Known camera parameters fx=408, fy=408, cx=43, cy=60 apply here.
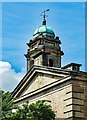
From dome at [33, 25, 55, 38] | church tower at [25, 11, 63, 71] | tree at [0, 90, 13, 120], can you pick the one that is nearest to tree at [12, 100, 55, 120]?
tree at [0, 90, 13, 120]

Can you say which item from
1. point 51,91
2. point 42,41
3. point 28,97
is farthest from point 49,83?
point 42,41

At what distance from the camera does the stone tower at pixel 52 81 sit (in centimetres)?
2472

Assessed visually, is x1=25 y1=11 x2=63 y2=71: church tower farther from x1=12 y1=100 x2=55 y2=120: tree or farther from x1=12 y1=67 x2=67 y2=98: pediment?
x1=12 y1=100 x2=55 y2=120: tree

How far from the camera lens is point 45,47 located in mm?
33625

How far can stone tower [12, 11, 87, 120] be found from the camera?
24719 mm

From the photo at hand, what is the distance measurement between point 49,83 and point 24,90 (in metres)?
4.48

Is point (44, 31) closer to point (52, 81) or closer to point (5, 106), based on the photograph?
point (52, 81)

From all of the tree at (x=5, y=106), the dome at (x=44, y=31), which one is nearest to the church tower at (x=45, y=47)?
the dome at (x=44, y=31)

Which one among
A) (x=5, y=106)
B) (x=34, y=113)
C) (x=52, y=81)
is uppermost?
(x=52, y=81)

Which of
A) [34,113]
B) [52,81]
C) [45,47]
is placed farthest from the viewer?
[45,47]

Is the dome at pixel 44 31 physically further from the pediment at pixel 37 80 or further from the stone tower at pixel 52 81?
the pediment at pixel 37 80

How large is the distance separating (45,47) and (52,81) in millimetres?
6978

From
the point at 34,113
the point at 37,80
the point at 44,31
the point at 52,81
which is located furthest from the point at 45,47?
the point at 34,113

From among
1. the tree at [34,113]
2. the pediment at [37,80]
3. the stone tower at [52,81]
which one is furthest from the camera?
the pediment at [37,80]
